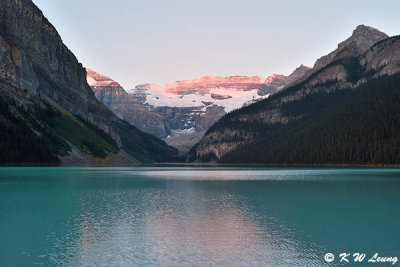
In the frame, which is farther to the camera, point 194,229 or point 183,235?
point 194,229

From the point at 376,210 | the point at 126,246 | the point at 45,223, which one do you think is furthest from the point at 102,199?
the point at 376,210

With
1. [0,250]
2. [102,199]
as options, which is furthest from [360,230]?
[102,199]

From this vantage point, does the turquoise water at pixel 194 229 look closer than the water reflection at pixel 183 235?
No

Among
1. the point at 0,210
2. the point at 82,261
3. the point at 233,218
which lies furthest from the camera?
the point at 0,210

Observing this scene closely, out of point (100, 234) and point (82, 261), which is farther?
point (100, 234)

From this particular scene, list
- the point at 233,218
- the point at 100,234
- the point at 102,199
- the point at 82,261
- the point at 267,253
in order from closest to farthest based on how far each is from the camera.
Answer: the point at 82,261, the point at 267,253, the point at 100,234, the point at 233,218, the point at 102,199

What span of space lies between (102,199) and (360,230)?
132ft

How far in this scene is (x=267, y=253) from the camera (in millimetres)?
33531

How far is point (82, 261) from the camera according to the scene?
31344mm

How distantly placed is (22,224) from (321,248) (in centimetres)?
2980

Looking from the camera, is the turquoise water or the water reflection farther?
the turquoise water

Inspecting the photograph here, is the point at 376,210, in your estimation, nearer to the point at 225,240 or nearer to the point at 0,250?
the point at 225,240

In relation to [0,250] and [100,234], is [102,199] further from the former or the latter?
[0,250]

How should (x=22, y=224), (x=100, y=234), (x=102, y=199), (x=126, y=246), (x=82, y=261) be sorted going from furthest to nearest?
(x=102, y=199), (x=22, y=224), (x=100, y=234), (x=126, y=246), (x=82, y=261)
